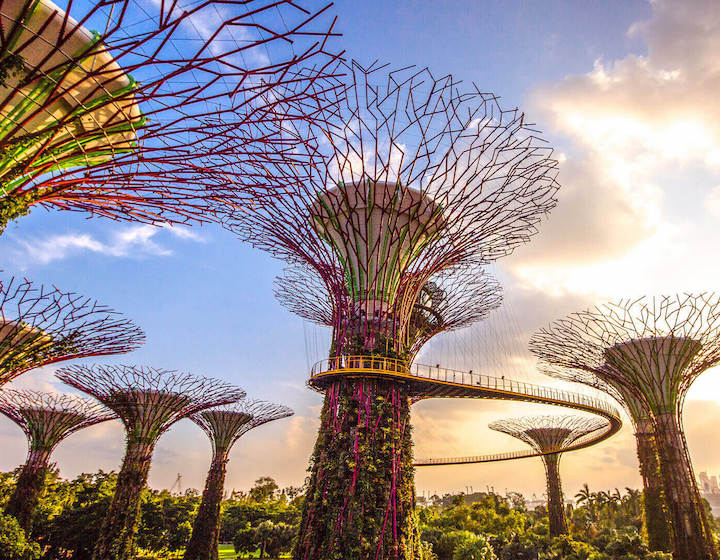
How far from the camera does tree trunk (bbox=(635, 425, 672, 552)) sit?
2320cm

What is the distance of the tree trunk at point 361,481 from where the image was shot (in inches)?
440

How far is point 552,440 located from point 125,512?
92.2 ft

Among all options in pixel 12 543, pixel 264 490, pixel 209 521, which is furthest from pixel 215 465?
pixel 264 490

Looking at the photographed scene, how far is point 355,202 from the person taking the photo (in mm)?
14523

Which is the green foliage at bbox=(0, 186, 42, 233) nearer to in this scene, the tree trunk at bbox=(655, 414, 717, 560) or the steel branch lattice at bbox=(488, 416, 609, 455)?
the tree trunk at bbox=(655, 414, 717, 560)

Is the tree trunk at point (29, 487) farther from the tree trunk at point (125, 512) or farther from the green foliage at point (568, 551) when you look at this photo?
the green foliage at point (568, 551)

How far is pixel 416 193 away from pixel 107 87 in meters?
9.90

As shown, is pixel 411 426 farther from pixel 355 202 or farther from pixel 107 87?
pixel 107 87

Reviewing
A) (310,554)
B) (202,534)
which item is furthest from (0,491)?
(310,554)

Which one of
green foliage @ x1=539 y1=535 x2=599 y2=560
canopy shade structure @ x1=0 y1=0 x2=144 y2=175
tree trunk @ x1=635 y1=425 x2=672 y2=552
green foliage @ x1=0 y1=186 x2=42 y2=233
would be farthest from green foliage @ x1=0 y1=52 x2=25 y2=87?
tree trunk @ x1=635 y1=425 x2=672 y2=552

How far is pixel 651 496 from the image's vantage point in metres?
24.3

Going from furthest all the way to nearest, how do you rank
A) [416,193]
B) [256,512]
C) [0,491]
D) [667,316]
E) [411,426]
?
[256,512] → [0,491] → [667,316] → [416,193] → [411,426]

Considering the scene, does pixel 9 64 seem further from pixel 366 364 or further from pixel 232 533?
pixel 232 533

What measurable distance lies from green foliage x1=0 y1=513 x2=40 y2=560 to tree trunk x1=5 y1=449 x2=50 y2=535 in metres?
12.2
